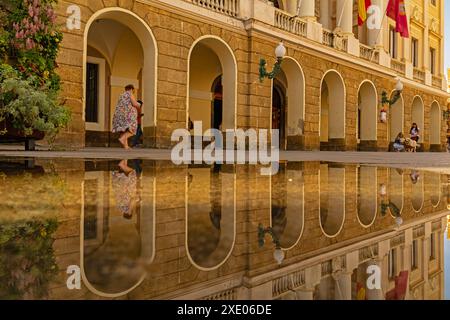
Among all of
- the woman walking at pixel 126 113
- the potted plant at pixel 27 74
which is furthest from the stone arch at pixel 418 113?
the potted plant at pixel 27 74

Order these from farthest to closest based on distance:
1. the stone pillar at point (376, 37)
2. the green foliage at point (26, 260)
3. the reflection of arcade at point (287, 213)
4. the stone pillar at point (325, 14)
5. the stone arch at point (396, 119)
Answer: the stone arch at point (396, 119), the stone pillar at point (376, 37), the stone pillar at point (325, 14), the reflection of arcade at point (287, 213), the green foliage at point (26, 260)

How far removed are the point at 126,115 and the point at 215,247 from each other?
381 inches

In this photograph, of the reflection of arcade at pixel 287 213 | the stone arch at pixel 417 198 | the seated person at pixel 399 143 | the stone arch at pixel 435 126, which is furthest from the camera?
the stone arch at pixel 435 126

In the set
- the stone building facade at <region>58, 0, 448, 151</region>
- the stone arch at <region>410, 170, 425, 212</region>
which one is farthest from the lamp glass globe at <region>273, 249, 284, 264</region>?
the stone building facade at <region>58, 0, 448, 151</region>

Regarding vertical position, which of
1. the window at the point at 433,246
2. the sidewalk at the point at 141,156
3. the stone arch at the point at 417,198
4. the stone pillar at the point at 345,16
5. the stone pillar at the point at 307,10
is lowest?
the window at the point at 433,246

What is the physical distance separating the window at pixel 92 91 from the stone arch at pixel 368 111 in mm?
12980

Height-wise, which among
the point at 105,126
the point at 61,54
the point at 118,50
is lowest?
the point at 105,126

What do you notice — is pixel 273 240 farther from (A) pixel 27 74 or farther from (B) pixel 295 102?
(B) pixel 295 102

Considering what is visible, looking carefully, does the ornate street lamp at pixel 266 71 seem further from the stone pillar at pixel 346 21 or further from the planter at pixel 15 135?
the planter at pixel 15 135

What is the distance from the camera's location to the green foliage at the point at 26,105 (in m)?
7.13

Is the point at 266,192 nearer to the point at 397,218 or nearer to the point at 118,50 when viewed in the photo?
the point at 397,218


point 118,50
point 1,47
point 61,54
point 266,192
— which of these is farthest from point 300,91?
point 266,192

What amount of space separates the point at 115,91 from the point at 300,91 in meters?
7.06

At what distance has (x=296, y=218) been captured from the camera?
6.42 feet
